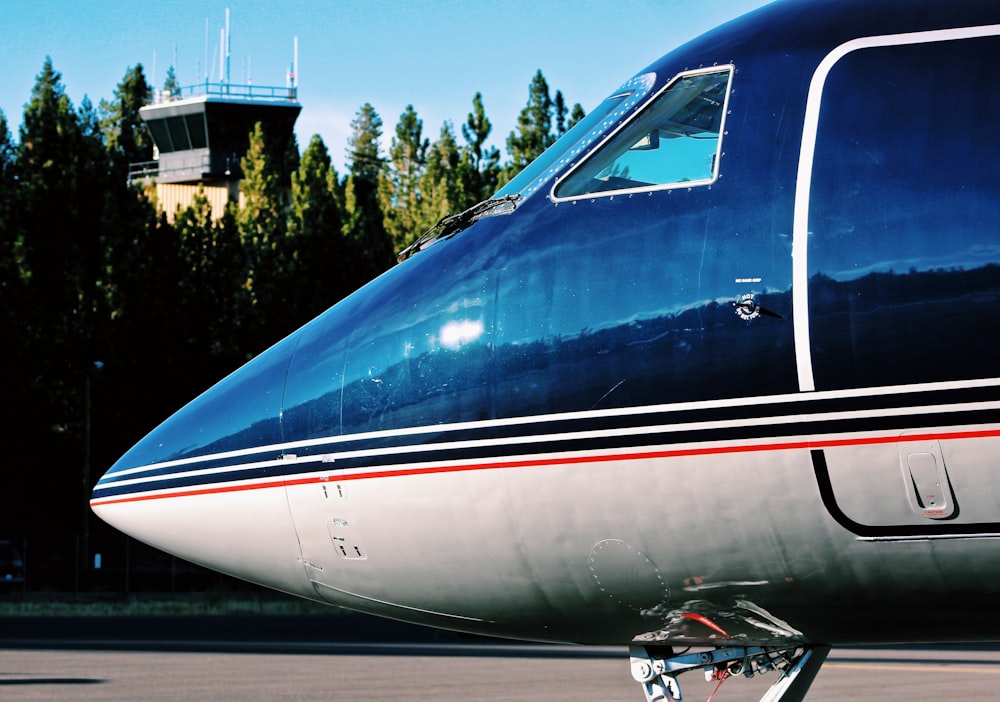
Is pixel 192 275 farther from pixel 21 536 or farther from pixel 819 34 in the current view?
pixel 819 34

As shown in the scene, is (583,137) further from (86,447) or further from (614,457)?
(86,447)

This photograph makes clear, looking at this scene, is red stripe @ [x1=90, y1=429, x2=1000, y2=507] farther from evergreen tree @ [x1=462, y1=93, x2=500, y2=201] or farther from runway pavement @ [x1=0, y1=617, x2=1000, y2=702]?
evergreen tree @ [x1=462, y1=93, x2=500, y2=201]

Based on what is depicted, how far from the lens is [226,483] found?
6246 millimetres

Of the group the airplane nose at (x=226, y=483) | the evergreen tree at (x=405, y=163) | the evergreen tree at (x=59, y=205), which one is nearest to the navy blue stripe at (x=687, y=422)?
the airplane nose at (x=226, y=483)

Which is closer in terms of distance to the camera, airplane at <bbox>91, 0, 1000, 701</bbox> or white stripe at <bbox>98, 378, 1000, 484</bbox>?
white stripe at <bbox>98, 378, 1000, 484</bbox>

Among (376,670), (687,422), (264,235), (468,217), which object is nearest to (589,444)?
(687,422)

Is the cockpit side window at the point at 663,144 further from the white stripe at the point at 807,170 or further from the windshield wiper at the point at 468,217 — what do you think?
the white stripe at the point at 807,170

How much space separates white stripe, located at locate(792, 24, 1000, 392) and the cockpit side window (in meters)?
0.41

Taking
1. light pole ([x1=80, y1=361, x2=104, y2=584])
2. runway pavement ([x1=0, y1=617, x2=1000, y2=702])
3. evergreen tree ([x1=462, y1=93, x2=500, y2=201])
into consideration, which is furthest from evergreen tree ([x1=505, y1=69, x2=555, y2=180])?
runway pavement ([x1=0, y1=617, x2=1000, y2=702])

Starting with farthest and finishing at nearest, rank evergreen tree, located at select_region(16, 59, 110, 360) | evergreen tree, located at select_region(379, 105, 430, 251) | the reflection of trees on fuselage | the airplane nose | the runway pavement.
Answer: evergreen tree, located at select_region(379, 105, 430, 251)
evergreen tree, located at select_region(16, 59, 110, 360)
the runway pavement
the airplane nose
the reflection of trees on fuselage

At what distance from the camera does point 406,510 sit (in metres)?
5.83

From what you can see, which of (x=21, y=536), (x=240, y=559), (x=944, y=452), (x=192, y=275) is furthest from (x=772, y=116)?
(x=192, y=275)

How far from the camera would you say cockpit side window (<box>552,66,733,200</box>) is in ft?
18.9

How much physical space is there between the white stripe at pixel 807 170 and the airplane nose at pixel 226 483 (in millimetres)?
2400
